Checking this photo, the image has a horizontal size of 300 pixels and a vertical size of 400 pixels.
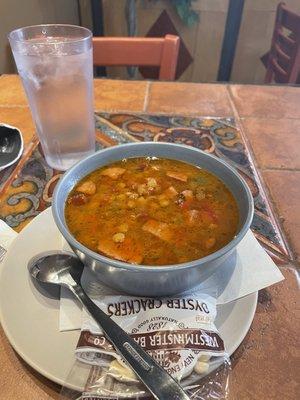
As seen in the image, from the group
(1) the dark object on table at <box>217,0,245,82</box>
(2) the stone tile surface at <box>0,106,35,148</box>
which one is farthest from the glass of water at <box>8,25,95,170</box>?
(1) the dark object on table at <box>217,0,245,82</box>

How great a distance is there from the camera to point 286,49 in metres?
3.05

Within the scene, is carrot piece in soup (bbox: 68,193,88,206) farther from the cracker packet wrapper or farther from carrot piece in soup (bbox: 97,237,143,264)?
the cracker packet wrapper

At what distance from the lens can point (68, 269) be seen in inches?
26.6

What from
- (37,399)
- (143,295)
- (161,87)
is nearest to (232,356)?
(143,295)

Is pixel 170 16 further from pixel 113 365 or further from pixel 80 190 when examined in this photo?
pixel 113 365

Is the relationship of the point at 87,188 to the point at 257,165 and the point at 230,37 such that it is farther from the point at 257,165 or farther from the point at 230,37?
the point at 230,37

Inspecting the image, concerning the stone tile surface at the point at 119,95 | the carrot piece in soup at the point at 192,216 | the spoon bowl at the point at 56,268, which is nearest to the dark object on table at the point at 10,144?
the stone tile surface at the point at 119,95

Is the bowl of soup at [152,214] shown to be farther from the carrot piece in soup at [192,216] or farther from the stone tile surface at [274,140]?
the stone tile surface at [274,140]

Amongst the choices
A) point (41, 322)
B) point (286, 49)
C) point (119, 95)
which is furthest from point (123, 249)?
point (286, 49)

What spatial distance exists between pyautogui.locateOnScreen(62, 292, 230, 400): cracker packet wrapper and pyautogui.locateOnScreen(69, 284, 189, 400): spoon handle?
0.04 feet

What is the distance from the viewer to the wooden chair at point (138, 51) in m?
1.78

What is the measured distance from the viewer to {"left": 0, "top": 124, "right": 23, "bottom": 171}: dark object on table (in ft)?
3.59

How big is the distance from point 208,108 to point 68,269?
100 centimetres

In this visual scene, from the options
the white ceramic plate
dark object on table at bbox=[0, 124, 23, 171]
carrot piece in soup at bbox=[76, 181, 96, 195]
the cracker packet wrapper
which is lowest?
dark object on table at bbox=[0, 124, 23, 171]
